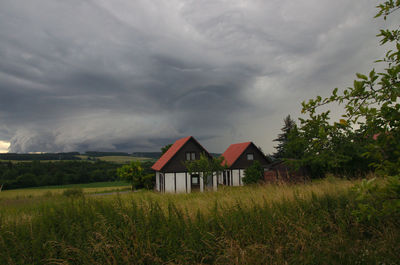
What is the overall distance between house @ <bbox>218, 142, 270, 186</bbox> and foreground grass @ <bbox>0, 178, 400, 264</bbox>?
28948mm

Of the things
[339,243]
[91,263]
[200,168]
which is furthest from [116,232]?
[200,168]

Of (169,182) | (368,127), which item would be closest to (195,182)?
(169,182)

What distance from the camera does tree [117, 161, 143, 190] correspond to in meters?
37.6

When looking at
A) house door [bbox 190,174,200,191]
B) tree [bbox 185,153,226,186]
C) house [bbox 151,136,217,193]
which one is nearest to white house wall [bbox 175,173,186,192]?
house [bbox 151,136,217,193]

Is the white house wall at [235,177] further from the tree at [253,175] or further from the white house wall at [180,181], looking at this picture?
the white house wall at [180,181]

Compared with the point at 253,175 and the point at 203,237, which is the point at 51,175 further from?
the point at 203,237

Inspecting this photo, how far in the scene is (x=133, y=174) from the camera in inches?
1496

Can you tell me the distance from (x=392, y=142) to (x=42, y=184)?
6843cm

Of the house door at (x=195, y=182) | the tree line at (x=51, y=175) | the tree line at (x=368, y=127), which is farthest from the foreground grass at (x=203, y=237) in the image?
the tree line at (x=51, y=175)

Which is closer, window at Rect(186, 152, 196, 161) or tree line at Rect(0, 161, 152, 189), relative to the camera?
window at Rect(186, 152, 196, 161)

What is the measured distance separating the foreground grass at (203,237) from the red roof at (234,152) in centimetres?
2875

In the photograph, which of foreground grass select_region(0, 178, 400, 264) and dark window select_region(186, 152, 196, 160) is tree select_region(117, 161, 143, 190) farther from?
foreground grass select_region(0, 178, 400, 264)

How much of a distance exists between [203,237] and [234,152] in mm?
33551

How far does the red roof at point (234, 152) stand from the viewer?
115ft
